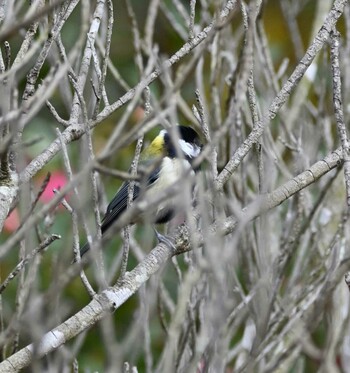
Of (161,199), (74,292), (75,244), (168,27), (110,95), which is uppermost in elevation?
(168,27)

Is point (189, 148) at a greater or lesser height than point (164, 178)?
greater

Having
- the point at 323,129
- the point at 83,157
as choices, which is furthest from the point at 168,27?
the point at 83,157

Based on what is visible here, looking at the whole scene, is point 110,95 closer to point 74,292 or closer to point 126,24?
point 126,24

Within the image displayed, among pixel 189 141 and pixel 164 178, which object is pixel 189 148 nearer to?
pixel 189 141

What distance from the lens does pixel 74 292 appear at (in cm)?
312

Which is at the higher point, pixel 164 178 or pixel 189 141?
pixel 189 141

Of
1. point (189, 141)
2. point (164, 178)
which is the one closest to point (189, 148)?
point (189, 141)

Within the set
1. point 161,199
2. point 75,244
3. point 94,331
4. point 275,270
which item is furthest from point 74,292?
point 161,199

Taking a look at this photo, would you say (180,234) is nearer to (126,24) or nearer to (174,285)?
(174,285)

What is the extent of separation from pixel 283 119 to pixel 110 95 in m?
1.54

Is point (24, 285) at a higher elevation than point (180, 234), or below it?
below

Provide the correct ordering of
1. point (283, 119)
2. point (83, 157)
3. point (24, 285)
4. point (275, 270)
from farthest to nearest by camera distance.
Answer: point (283, 119)
point (275, 270)
point (24, 285)
point (83, 157)

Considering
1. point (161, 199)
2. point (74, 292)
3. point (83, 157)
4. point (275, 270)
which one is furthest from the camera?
point (74, 292)

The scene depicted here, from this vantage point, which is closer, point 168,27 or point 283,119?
point 283,119
